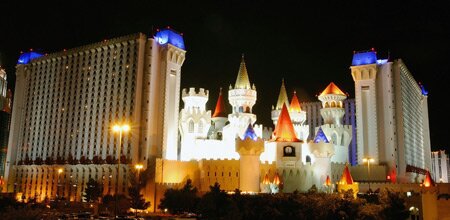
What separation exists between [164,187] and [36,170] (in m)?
32.5

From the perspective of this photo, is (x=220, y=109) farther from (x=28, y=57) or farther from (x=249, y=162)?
(x=28, y=57)

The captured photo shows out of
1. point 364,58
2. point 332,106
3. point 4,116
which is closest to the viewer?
point 364,58

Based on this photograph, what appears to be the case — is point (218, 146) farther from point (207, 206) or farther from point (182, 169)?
point (207, 206)

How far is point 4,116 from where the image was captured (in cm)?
11706

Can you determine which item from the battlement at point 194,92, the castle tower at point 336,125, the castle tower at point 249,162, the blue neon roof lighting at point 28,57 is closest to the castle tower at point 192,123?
the battlement at point 194,92

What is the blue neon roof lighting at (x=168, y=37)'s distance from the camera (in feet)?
247

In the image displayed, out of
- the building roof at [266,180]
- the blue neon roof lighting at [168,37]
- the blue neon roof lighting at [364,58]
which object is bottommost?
the building roof at [266,180]

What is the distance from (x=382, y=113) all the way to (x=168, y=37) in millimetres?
36944

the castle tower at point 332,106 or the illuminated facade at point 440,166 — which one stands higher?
the castle tower at point 332,106

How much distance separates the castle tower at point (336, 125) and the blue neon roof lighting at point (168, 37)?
1053 inches

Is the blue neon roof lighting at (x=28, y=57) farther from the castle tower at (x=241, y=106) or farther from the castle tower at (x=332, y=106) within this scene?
the castle tower at (x=332, y=106)

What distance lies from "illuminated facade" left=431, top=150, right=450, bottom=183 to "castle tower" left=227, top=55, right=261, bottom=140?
63074mm

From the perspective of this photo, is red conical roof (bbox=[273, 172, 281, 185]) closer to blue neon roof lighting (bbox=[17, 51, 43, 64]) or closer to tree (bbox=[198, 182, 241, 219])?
tree (bbox=[198, 182, 241, 219])

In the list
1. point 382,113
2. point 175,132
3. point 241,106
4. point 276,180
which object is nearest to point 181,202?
point 276,180
